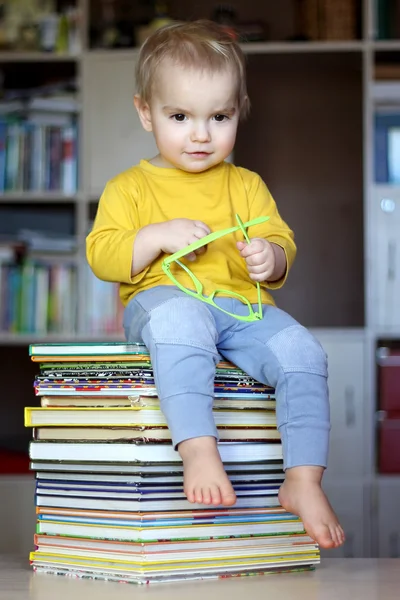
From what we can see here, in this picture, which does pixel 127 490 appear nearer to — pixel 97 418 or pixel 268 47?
pixel 97 418

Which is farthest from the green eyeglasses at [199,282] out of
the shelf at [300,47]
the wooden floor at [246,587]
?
the shelf at [300,47]

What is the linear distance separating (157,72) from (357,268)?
2132 mm

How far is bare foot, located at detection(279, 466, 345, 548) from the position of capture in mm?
1052

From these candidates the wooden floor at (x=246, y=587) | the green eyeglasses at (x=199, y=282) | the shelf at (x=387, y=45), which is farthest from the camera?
the shelf at (x=387, y=45)

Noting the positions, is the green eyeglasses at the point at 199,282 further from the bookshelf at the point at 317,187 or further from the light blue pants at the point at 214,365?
the bookshelf at the point at 317,187

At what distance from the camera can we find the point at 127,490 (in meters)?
1.07

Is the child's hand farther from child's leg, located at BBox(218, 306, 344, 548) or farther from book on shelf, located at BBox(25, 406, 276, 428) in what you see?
book on shelf, located at BBox(25, 406, 276, 428)

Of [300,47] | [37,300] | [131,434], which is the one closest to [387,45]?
[300,47]

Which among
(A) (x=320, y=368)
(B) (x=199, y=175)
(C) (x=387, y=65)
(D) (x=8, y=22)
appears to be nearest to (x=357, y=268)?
(C) (x=387, y=65)

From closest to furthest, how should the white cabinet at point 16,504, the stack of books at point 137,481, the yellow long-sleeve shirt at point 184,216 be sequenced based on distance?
the stack of books at point 137,481 < the yellow long-sleeve shirt at point 184,216 < the white cabinet at point 16,504

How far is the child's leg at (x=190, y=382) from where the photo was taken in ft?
3.38

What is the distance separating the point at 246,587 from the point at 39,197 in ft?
6.64

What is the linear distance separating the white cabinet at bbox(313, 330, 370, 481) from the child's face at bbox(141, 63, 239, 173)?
1.52 metres

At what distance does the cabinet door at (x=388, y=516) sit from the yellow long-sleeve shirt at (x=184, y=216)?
5.09ft
